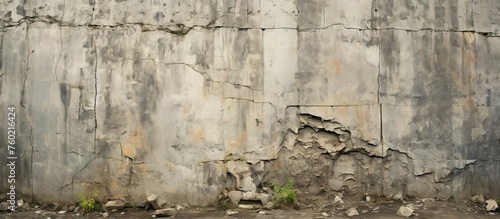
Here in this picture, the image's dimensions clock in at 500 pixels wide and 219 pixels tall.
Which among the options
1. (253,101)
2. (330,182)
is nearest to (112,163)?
(253,101)

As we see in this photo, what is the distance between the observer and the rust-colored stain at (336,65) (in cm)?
515

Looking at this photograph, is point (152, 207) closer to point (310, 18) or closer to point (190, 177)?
point (190, 177)

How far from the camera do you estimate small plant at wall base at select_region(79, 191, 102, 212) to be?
484 cm

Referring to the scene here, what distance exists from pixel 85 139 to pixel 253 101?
2.11 metres

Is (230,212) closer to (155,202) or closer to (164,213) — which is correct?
(164,213)

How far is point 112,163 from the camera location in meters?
5.01

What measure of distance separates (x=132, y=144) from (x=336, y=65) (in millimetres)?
2718

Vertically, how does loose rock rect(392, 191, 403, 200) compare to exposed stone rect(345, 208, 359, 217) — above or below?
above

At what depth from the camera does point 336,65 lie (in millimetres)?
5156

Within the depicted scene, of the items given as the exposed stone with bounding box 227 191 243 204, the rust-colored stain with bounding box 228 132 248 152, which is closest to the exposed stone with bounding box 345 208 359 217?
the exposed stone with bounding box 227 191 243 204

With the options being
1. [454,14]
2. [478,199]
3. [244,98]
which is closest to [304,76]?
[244,98]

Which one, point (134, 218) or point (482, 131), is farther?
point (482, 131)

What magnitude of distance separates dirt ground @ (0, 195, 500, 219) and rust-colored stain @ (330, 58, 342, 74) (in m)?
1.58

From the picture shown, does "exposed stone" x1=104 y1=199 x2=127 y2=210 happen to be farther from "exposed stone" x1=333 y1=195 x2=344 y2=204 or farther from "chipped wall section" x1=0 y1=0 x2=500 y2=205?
"exposed stone" x1=333 y1=195 x2=344 y2=204
